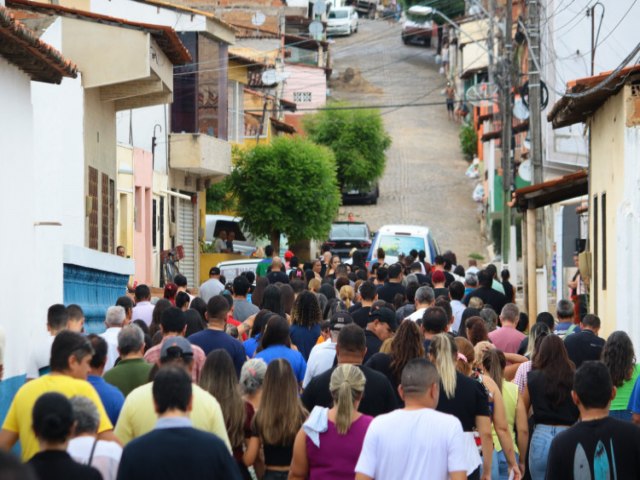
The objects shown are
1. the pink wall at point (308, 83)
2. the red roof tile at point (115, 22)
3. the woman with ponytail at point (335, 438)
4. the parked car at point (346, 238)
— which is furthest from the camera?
the pink wall at point (308, 83)

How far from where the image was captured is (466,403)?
9578mm

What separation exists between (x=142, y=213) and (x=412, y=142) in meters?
48.2

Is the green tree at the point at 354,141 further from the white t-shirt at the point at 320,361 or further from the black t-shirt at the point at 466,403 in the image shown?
the black t-shirt at the point at 466,403

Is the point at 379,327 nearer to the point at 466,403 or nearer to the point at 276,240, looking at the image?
the point at 466,403

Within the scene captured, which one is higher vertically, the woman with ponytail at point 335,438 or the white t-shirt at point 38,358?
the white t-shirt at point 38,358

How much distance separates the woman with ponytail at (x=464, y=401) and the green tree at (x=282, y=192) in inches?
1237

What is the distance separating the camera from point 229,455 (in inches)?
279

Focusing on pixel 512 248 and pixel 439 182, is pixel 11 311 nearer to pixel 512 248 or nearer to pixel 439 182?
pixel 512 248

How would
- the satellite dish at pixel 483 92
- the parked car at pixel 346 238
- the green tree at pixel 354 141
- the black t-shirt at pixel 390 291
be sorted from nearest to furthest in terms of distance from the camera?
the black t-shirt at pixel 390 291 < the satellite dish at pixel 483 92 < the parked car at pixel 346 238 < the green tree at pixel 354 141

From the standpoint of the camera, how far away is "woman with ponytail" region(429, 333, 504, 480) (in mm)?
9555

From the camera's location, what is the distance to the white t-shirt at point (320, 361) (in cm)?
1115

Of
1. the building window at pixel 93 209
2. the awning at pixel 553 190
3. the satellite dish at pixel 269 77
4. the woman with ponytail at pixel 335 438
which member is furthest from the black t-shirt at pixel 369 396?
the satellite dish at pixel 269 77

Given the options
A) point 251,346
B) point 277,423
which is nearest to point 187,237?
point 251,346

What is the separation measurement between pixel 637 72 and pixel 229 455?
33.6ft
